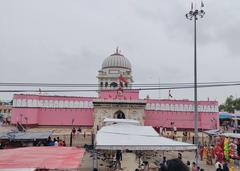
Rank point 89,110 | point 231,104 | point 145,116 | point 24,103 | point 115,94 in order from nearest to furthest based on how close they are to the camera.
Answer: point 24,103 < point 145,116 < point 115,94 < point 89,110 < point 231,104

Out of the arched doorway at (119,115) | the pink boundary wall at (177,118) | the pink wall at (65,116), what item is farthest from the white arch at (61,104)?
the pink boundary wall at (177,118)

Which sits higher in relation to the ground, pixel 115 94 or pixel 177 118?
pixel 115 94

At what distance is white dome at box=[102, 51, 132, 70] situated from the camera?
53.1 m

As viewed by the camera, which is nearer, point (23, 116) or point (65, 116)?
point (23, 116)

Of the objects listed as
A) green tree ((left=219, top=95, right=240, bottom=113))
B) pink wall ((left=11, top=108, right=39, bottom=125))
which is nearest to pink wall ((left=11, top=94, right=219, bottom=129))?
pink wall ((left=11, top=108, right=39, bottom=125))

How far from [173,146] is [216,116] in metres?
35.9

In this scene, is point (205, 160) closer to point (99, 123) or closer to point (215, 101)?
point (99, 123)

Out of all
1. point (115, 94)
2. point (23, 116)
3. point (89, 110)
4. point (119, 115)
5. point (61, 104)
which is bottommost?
point (23, 116)

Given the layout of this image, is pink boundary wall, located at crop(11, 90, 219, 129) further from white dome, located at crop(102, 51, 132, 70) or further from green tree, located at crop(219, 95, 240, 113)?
green tree, located at crop(219, 95, 240, 113)

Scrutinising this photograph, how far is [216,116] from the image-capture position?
45062mm

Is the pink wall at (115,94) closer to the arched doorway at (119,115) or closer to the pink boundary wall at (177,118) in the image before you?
the pink boundary wall at (177,118)

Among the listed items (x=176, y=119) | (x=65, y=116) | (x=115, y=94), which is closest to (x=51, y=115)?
(x=65, y=116)

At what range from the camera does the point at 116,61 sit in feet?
175

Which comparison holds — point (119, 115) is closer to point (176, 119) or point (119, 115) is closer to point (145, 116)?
point (145, 116)
